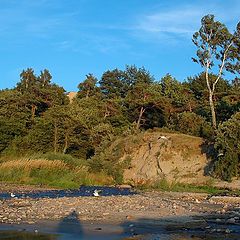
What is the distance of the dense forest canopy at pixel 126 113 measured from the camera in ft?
160

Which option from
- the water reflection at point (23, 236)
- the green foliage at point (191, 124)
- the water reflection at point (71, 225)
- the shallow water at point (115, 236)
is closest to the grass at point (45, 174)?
the green foliage at point (191, 124)

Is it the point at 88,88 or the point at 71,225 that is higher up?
the point at 88,88

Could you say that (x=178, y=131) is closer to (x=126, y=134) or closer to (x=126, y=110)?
(x=126, y=134)

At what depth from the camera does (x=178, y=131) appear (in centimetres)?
4841

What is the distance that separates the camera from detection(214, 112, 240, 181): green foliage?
117ft

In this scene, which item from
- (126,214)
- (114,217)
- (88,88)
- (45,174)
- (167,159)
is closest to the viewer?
(114,217)

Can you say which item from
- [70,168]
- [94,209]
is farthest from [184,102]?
[94,209]

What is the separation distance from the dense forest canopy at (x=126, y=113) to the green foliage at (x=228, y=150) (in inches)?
4.4

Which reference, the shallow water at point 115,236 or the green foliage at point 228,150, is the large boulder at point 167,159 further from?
the shallow water at point 115,236

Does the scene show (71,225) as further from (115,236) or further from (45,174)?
(45,174)

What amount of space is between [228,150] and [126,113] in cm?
2592

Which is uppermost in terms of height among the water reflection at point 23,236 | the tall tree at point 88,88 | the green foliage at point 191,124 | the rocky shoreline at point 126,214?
the tall tree at point 88,88

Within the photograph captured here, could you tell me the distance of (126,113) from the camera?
6050 cm

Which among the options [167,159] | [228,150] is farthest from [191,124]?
[228,150]
